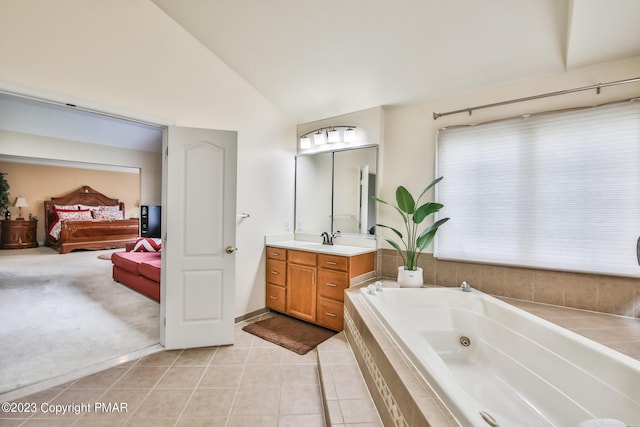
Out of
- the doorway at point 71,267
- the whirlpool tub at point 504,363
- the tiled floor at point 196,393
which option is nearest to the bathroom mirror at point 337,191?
the whirlpool tub at point 504,363

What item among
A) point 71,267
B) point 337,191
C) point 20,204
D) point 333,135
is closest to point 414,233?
point 337,191

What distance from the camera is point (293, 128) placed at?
11.9ft

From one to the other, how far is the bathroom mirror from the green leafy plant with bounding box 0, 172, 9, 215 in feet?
26.3

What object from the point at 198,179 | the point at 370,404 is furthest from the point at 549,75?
the point at 198,179

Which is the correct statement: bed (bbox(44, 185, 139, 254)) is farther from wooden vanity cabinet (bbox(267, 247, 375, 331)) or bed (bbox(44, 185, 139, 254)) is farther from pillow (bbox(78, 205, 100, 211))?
wooden vanity cabinet (bbox(267, 247, 375, 331))

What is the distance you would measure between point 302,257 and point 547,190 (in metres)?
2.27

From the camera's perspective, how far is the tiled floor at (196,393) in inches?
63.1

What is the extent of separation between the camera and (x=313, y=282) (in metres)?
2.84

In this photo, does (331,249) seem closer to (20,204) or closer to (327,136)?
(327,136)

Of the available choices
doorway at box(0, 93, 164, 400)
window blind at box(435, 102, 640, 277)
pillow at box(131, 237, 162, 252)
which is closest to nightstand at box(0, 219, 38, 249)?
doorway at box(0, 93, 164, 400)

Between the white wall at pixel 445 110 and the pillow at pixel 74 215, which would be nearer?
the white wall at pixel 445 110

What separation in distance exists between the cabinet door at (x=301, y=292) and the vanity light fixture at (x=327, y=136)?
1539mm

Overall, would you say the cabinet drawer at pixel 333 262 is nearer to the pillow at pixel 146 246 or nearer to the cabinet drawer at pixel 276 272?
the cabinet drawer at pixel 276 272

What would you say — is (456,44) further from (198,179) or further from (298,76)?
(198,179)
